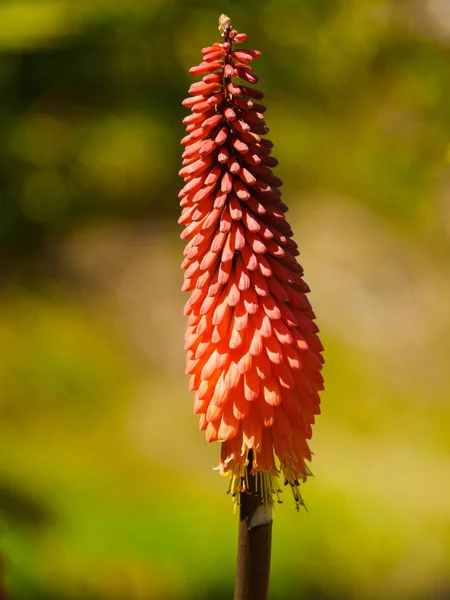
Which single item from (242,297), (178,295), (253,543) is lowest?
(253,543)

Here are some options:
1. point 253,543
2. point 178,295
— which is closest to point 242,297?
point 253,543

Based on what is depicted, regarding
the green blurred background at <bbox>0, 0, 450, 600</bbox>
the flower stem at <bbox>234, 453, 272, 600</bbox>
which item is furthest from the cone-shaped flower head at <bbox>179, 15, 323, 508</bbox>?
the green blurred background at <bbox>0, 0, 450, 600</bbox>

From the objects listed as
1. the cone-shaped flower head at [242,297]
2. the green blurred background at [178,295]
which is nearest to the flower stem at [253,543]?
the cone-shaped flower head at [242,297]

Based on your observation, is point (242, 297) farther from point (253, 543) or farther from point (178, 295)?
point (178, 295)

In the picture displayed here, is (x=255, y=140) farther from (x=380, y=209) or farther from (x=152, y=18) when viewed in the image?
(x=152, y=18)

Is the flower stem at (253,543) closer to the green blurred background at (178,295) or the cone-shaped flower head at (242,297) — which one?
the cone-shaped flower head at (242,297)

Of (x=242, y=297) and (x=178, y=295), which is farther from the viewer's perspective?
(x=178, y=295)

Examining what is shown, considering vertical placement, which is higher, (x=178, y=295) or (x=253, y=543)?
(x=178, y=295)
